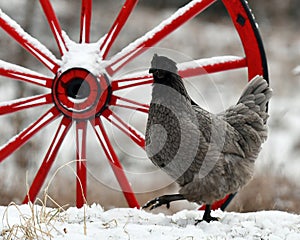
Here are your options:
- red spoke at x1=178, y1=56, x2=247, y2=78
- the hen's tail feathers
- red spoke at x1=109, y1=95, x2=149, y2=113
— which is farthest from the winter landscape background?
the hen's tail feathers

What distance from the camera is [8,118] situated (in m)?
5.45

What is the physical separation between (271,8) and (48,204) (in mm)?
5404

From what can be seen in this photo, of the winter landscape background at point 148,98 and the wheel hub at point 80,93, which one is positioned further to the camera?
the winter landscape background at point 148,98

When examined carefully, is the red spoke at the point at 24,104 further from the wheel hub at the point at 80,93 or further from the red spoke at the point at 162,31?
the red spoke at the point at 162,31

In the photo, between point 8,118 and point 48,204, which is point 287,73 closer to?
point 8,118

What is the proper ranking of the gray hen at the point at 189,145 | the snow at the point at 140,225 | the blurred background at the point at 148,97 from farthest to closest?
the blurred background at the point at 148,97, the gray hen at the point at 189,145, the snow at the point at 140,225

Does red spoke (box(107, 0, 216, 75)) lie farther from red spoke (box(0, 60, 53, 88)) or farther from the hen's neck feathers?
the hen's neck feathers

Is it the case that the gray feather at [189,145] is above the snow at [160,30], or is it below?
below

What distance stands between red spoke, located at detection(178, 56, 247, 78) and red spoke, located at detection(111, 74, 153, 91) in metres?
0.16

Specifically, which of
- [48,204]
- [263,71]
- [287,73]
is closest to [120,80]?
[263,71]

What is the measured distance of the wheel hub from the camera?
110 inches

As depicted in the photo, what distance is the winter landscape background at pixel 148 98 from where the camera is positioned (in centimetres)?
431

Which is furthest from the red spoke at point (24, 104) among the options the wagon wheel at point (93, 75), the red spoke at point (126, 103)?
the red spoke at point (126, 103)

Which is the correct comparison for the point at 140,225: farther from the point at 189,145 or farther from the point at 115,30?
the point at 115,30
